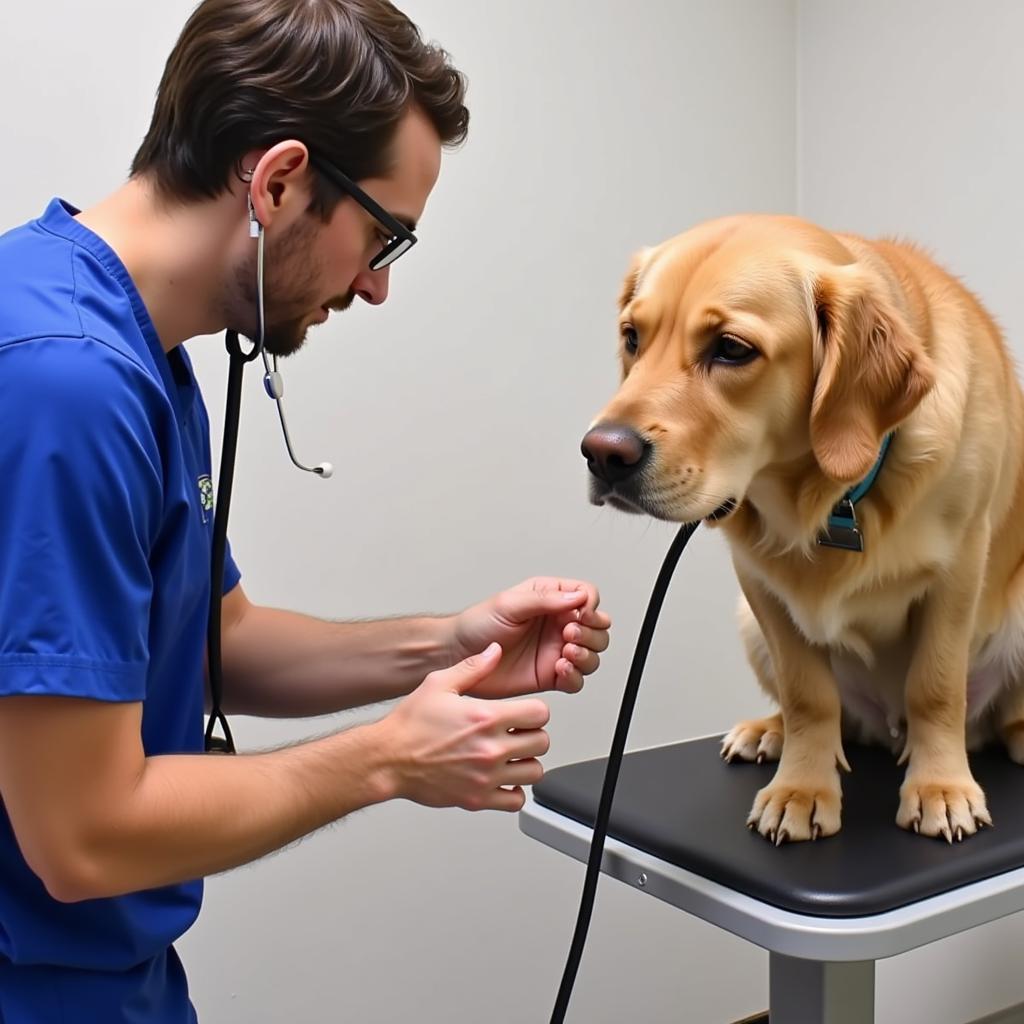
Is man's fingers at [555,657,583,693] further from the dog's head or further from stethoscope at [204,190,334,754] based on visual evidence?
stethoscope at [204,190,334,754]

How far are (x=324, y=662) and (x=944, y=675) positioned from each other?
2.30ft

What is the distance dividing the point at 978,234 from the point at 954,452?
1.04 m

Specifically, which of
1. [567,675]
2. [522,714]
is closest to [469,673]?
[522,714]

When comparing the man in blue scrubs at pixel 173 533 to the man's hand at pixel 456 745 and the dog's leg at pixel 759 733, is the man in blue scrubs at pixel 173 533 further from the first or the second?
the dog's leg at pixel 759 733

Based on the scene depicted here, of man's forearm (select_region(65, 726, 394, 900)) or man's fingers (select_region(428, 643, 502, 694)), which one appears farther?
man's fingers (select_region(428, 643, 502, 694))

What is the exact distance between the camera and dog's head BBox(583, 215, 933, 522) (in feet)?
3.21

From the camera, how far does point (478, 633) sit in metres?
1.22

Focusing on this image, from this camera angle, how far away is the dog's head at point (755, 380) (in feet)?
3.21

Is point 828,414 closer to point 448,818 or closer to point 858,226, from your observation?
point 448,818

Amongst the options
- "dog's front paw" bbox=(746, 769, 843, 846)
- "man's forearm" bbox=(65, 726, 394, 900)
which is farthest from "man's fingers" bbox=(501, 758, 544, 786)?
"dog's front paw" bbox=(746, 769, 843, 846)

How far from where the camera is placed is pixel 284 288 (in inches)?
41.3

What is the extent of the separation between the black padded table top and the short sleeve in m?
0.52

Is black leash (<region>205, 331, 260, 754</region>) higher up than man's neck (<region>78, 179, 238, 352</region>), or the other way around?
man's neck (<region>78, 179, 238, 352</region>)

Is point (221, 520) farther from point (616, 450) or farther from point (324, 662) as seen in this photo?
point (616, 450)
